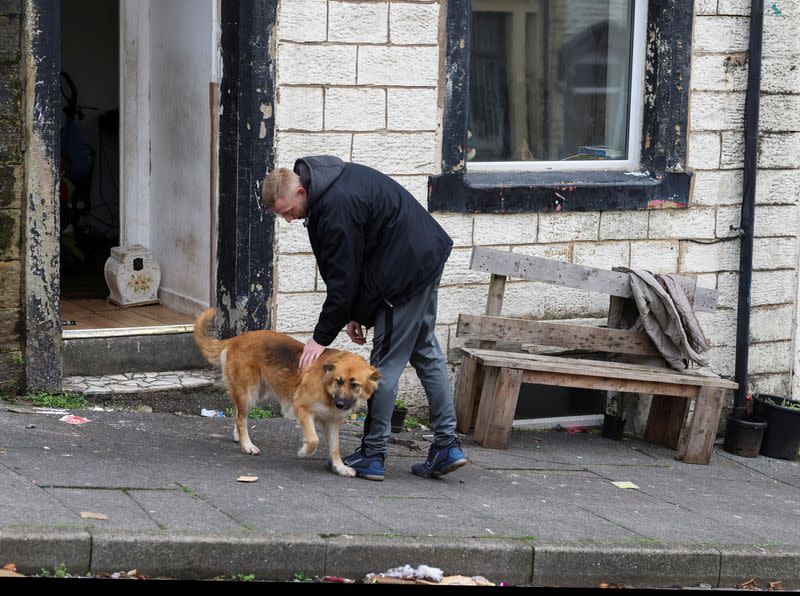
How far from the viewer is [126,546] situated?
487cm

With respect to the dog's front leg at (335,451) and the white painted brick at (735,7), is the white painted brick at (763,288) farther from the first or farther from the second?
the dog's front leg at (335,451)

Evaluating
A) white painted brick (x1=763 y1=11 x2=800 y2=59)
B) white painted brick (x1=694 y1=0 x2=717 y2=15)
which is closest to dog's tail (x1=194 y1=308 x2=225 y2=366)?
white painted brick (x1=694 y1=0 x2=717 y2=15)

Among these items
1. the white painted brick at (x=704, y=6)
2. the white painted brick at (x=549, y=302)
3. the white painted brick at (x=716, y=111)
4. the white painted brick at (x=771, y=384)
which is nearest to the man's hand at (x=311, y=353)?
the white painted brick at (x=549, y=302)

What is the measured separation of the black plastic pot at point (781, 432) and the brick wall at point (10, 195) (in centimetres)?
521

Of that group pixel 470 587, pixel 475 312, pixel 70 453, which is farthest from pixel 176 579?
pixel 475 312

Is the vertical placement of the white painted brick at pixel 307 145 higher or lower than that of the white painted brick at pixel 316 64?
lower

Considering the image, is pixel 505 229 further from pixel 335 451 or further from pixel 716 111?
pixel 335 451

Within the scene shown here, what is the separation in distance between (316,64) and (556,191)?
1.93m

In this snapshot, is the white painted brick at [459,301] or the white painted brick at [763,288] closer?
the white painted brick at [459,301]

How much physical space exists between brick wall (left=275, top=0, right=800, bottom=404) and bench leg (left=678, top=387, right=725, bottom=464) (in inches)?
43.4

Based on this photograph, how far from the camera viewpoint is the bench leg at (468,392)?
26.3 feet

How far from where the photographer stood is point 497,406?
772 centimetres

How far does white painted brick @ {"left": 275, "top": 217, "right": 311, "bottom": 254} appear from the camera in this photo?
25.7 ft

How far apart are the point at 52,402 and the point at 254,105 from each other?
2198 mm
